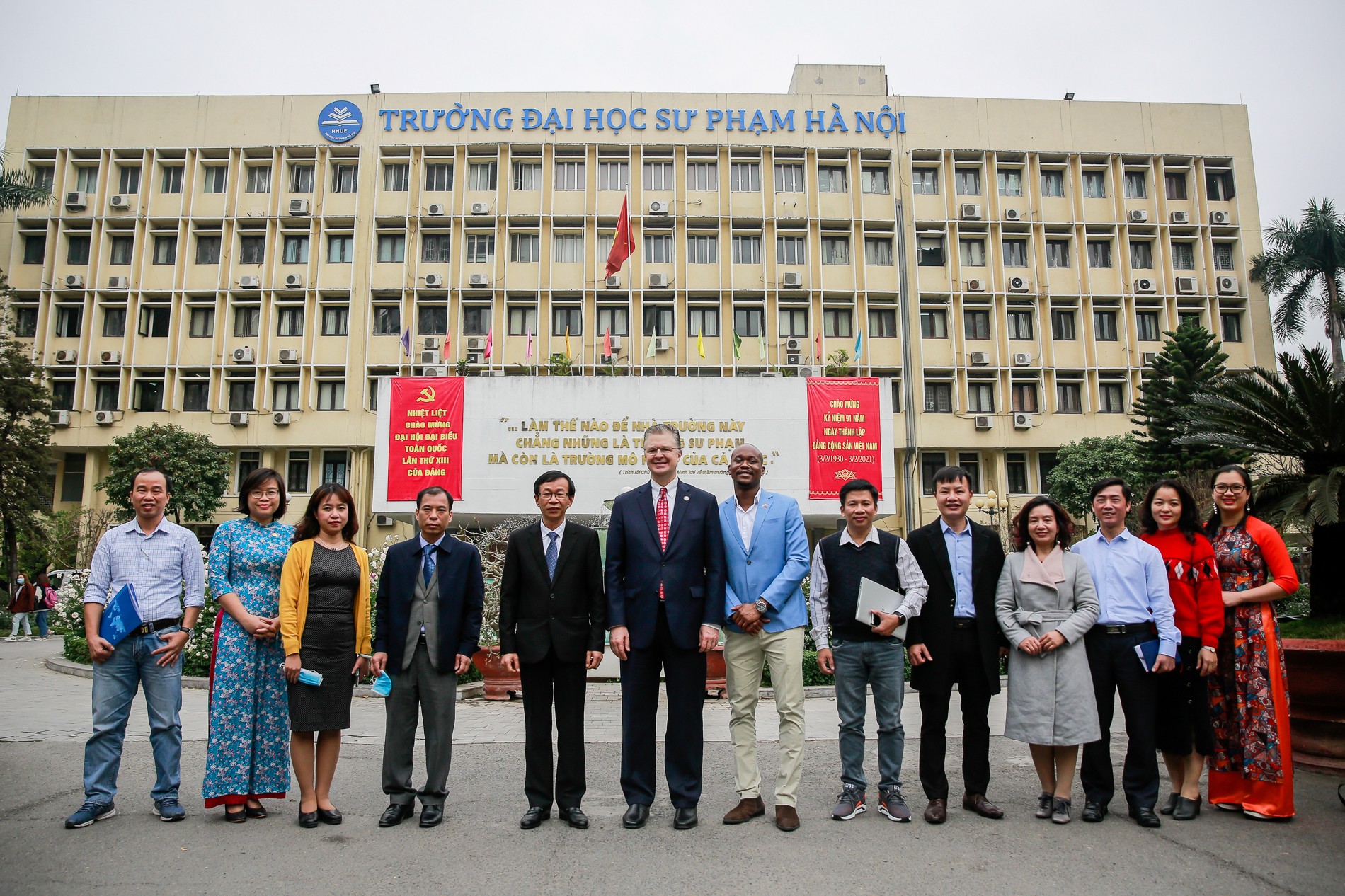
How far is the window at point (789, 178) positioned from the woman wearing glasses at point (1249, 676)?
102 ft

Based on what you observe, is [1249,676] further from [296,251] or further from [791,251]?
[296,251]

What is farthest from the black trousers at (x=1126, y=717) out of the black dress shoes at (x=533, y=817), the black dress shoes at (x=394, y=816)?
the black dress shoes at (x=394, y=816)

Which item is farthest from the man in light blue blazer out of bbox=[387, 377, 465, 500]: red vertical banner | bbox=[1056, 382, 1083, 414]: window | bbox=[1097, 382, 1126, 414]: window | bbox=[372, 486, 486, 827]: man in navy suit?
bbox=[1097, 382, 1126, 414]: window

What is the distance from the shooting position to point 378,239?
111 feet

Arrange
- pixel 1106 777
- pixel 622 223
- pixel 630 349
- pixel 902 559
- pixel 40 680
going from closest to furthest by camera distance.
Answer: pixel 1106 777, pixel 902 559, pixel 40 680, pixel 622 223, pixel 630 349

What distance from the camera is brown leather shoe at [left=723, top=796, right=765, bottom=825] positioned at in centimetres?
440

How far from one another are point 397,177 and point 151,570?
32277 mm

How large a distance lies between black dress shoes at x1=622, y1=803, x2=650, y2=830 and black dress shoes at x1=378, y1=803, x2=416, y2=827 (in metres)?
1.11

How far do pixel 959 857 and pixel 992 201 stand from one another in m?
33.8

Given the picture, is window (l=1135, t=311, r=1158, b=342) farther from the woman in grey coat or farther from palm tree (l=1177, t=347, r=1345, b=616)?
the woman in grey coat

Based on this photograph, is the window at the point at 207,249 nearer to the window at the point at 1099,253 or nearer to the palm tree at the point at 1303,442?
the window at the point at 1099,253

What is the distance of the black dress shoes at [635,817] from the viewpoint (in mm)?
4379

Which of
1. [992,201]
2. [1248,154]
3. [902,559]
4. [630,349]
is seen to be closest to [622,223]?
[630,349]

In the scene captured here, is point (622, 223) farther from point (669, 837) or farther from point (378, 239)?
point (669, 837)
